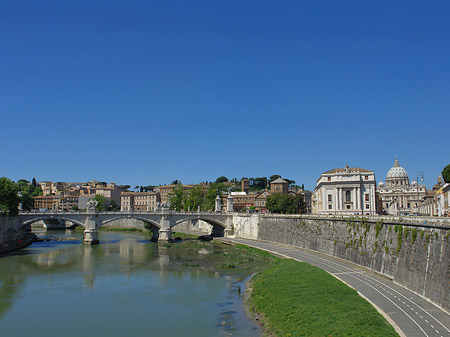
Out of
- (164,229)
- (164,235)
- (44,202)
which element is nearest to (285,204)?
(164,229)

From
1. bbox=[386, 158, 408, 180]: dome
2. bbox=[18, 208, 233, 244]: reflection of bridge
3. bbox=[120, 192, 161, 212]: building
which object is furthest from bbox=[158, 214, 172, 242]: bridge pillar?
bbox=[386, 158, 408, 180]: dome

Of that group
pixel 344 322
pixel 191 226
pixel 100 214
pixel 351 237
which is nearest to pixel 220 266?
pixel 351 237

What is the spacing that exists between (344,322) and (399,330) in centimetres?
202

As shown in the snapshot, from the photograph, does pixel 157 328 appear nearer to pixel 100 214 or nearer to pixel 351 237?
pixel 351 237

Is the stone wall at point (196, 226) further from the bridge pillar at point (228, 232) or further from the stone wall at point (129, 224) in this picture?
the stone wall at point (129, 224)

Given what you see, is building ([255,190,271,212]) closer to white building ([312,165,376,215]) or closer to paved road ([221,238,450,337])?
white building ([312,165,376,215])

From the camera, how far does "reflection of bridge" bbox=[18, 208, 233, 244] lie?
51875 mm

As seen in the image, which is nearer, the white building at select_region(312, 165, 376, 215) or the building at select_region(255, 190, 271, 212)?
the white building at select_region(312, 165, 376, 215)

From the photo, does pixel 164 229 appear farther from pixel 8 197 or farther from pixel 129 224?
pixel 129 224

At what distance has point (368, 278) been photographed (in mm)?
25578

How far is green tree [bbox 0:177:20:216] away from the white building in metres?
42.3

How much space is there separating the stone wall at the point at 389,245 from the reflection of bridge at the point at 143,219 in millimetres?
16208

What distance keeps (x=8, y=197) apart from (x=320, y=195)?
1804 inches

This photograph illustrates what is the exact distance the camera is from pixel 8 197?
151ft
